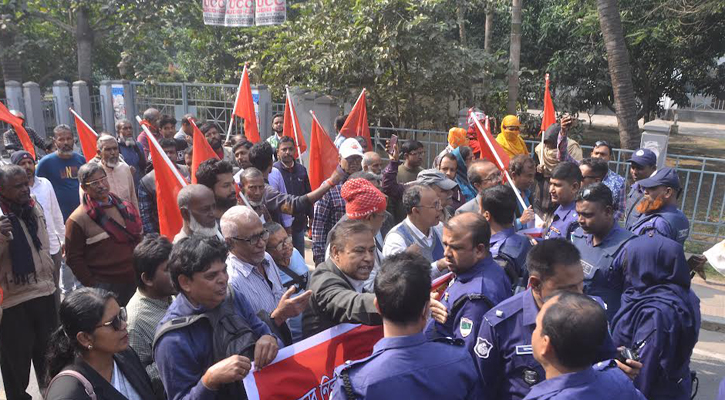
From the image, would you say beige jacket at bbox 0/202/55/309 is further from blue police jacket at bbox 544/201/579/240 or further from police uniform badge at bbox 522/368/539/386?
blue police jacket at bbox 544/201/579/240

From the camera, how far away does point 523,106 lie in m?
15.6

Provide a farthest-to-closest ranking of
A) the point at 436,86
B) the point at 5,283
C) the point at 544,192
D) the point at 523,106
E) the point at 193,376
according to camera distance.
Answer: the point at 523,106 → the point at 436,86 → the point at 544,192 → the point at 5,283 → the point at 193,376

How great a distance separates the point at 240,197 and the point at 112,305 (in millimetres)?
2331

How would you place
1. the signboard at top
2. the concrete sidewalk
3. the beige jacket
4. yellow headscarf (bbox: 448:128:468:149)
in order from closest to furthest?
the beige jacket
the concrete sidewalk
yellow headscarf (bbox: 448:128:468:149)
the signboard at top

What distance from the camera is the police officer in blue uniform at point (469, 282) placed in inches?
112

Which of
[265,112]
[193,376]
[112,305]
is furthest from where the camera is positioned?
[265,112]

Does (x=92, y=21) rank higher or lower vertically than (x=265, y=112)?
higher

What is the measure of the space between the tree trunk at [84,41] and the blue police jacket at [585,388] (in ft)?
60.5

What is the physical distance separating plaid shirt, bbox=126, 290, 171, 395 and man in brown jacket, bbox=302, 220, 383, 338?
Answer: 0.78 metres

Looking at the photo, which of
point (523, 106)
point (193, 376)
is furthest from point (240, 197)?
point (523, 106)

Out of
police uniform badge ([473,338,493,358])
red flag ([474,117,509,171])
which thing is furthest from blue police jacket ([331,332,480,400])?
red flag ([474,117,509,171])

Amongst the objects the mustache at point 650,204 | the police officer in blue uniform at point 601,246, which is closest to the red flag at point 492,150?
the mustache at point 650,204

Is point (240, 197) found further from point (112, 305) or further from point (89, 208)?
point (112, 305)

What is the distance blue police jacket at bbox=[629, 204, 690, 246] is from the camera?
14.3 ft
